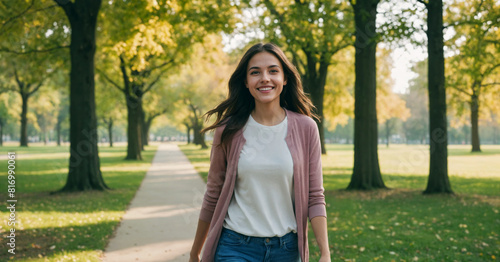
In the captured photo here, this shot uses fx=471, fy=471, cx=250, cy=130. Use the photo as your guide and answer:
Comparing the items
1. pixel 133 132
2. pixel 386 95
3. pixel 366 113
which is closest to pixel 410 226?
pixel 366 113

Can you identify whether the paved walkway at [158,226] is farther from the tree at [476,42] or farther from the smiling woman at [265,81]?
the tree at [476,42]

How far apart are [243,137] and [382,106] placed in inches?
1512

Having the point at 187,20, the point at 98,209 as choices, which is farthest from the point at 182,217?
the point at 187,20

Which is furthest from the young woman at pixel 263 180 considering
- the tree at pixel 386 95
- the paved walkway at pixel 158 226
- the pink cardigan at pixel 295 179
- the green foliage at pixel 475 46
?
the tree at pixel 386 95

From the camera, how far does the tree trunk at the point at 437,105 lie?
42.2 ft

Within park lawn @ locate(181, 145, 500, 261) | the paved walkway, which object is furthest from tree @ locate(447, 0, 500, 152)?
the paved walkway

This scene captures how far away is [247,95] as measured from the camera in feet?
→ 9.98

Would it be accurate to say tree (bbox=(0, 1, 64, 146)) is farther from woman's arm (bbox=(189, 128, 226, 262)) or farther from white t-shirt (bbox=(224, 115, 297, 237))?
white t-shirt (bbox=(224, 115, 297, 237))

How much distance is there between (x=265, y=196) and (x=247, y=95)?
75cm

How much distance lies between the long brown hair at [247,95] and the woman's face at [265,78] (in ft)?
0.14

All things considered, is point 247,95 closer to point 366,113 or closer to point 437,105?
point 437,105

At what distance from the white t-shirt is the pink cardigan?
1.7 inches

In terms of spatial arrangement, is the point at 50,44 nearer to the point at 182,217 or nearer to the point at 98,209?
the point at 98,209

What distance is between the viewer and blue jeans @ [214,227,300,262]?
256cm
